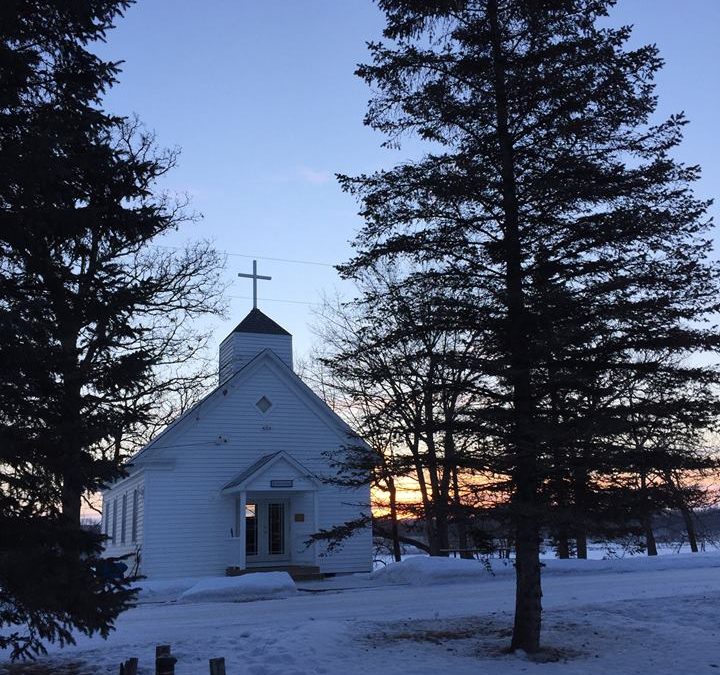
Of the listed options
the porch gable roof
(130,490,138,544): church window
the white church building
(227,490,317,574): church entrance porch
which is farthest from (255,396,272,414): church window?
(130,490,138,544): church window

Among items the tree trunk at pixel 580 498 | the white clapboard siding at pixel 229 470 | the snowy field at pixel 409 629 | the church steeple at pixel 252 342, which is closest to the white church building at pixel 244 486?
the white clapboard siding at pixel 229 470

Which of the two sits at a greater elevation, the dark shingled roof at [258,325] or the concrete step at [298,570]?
the dark shingled roof at [258,325]

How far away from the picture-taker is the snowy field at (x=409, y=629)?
362 inches

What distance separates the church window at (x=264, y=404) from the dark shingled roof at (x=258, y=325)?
342 cm

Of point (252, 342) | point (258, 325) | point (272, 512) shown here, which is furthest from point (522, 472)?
point (258, 325)

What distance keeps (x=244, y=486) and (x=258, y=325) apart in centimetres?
704

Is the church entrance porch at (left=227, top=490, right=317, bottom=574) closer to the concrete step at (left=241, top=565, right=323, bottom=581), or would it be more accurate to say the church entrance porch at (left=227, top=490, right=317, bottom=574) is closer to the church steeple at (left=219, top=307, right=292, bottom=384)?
the concrete step at (left=241, top=565, right=323, bottom=581)

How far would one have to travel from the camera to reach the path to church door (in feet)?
81.0

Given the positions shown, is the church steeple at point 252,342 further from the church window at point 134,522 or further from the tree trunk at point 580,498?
the tree trunk at point 580,498

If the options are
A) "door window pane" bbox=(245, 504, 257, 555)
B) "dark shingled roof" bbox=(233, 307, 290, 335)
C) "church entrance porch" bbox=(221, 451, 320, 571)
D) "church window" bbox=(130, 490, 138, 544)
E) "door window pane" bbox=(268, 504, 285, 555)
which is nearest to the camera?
"church entrance porch" bbox=(221, 451, 320, 571)

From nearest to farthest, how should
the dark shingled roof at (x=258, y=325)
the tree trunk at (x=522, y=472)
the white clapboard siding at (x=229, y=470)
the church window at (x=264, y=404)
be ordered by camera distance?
1. the tree trunk at (x=522, y=472)
2. the white clapboard siding at (x=229, y=470)
3. the church window at (x=264, y=404)
4. the dark shingled roof at (x=258, y=325)

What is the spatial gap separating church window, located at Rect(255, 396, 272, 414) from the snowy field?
6477 millimetres

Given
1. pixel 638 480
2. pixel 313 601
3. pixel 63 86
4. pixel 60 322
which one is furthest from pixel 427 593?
pixel 63 86

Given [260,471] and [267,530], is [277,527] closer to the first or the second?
[267,530]
